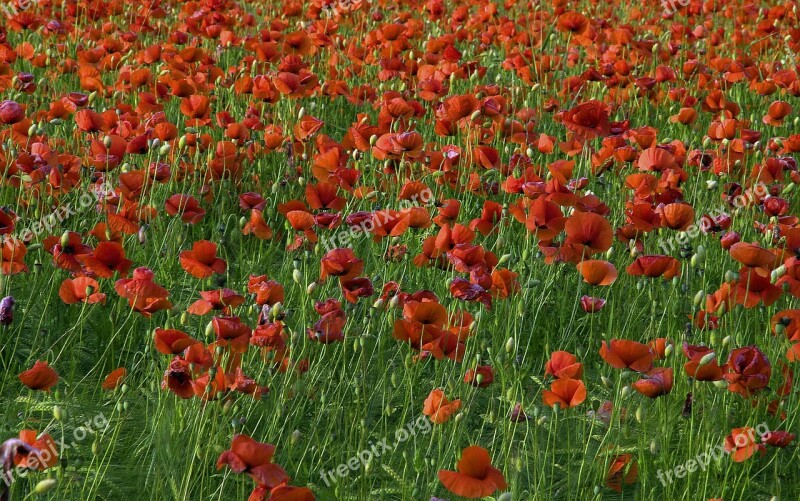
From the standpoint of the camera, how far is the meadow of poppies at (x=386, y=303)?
86.3 inches

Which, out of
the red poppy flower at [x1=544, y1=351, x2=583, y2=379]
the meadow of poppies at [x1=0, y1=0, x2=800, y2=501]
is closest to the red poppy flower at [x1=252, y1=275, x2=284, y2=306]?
the meadow of poppies at [x1=0, y1=0, x2=800, y2=501]

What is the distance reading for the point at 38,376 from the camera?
201 cm

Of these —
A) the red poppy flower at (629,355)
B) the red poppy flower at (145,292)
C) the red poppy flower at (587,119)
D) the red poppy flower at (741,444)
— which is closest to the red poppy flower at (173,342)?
the red poppy flower at (145,292)

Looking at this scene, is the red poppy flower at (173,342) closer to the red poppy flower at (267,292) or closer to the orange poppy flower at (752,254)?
the red poppy flower at (267,292)

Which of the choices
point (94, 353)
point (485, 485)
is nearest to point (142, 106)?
point (94, 353)

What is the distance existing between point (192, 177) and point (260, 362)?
1498mm

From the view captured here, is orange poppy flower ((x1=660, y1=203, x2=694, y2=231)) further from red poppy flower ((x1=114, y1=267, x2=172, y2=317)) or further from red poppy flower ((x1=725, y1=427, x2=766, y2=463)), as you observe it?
red poppy flower ((x1=114, y1=267, x2=172, y2=317))

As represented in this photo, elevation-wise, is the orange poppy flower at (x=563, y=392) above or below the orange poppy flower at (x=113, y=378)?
above

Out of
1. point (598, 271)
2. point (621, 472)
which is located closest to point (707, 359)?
point (621, 472)

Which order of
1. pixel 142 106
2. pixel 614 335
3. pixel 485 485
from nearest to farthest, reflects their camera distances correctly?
pixel 485 485 < pixel 614 335 < pixel 142 106

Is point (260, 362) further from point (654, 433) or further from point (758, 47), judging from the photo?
point (758, 47)

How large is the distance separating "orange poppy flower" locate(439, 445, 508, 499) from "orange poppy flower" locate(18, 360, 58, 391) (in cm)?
84

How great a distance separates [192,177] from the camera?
386cm

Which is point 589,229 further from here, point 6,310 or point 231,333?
point 6,310
